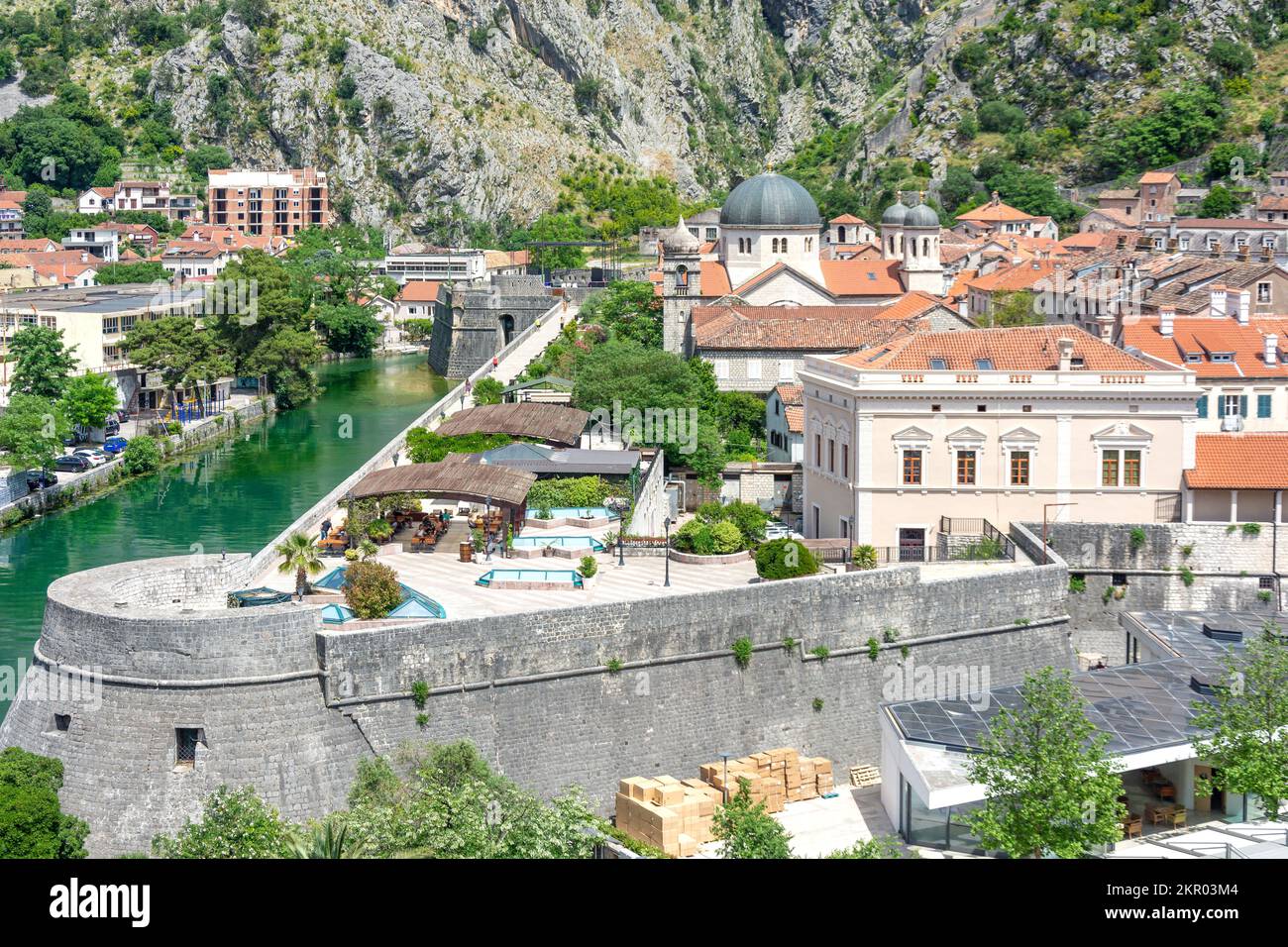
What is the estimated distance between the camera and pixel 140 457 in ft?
208

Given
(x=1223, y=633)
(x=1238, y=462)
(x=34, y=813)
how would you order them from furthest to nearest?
1. (x=1238, y=462)
2. (x=1223, y=633)
3. (x=34, y=813)

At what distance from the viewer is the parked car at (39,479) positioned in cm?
5691

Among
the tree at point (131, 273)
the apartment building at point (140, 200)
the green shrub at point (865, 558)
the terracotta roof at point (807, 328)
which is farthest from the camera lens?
the apartment building at point (140, 200)

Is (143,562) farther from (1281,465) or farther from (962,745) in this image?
(1281,465)

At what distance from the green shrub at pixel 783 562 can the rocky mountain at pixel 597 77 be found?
9687cm

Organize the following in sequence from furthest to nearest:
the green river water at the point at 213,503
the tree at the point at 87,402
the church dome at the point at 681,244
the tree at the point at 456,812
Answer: the church dome at the point at 681,244, the tree at the point at 87,402, the green river water at the point at 213,503, the tree at the point at 456,812

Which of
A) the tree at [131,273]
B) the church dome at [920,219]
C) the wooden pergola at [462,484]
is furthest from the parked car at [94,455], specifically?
the tree at [131,273]

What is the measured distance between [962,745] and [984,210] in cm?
8410

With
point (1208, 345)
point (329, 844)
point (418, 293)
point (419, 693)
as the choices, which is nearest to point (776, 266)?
point (1208, 345)

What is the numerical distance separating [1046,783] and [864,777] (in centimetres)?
728

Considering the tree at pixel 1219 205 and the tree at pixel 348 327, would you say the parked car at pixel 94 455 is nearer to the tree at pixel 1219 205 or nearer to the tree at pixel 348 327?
the tree at pixel 348 327

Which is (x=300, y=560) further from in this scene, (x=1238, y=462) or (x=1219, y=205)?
(x=1219, y=205)

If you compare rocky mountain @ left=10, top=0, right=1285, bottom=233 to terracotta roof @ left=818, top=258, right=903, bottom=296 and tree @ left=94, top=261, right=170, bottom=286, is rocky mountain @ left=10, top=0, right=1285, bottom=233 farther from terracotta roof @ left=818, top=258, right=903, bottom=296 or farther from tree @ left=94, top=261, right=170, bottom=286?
terracotta roof @ left=818, top=258, right=903, bottom=296

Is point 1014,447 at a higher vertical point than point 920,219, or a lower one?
lower
